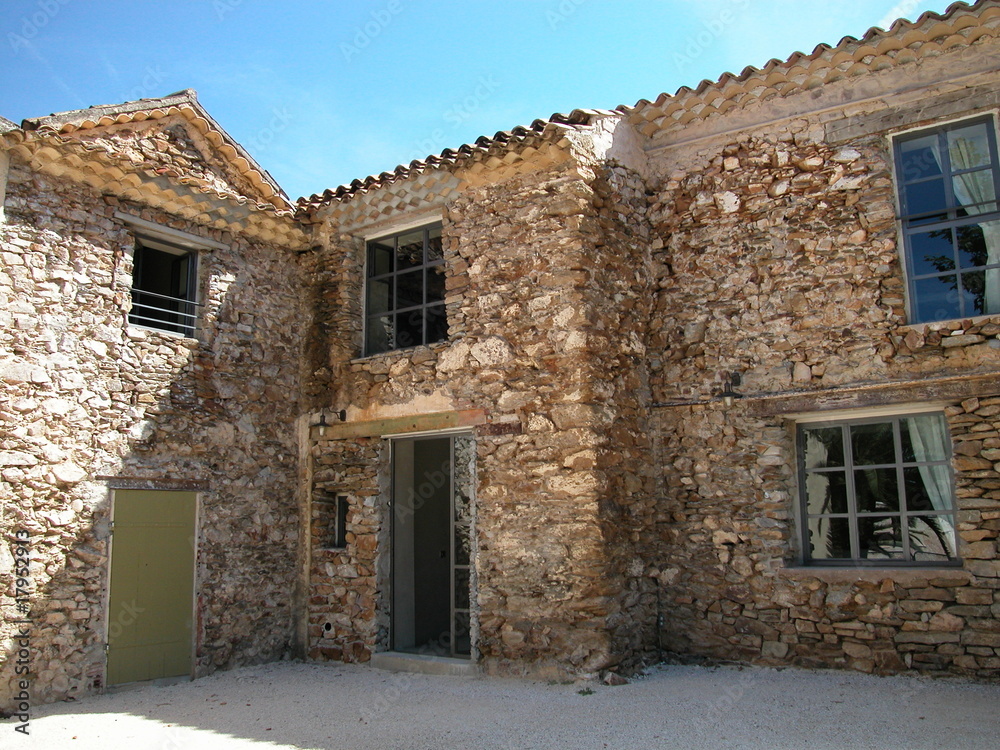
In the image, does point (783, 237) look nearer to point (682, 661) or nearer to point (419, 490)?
point (682, 661)

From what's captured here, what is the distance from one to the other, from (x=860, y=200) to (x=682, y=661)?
418cm

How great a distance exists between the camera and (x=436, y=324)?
8531mm

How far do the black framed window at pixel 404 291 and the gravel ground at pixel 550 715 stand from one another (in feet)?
11.3

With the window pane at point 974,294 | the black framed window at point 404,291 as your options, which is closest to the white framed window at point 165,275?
the black framed window at point 404,291

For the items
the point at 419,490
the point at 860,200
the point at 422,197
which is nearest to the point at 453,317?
the point at 422,197

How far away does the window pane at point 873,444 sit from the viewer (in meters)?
6.65

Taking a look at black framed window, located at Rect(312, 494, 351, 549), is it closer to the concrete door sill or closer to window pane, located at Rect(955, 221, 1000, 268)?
the concrete door sill

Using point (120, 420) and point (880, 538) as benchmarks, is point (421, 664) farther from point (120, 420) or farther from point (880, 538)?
point (880, 538)

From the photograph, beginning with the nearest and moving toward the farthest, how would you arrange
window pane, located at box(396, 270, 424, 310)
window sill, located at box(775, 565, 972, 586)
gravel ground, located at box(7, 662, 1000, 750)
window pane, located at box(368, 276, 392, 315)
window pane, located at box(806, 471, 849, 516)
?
gravel ground, located at box(7, 662, 1000, 750), window sill, located at box(775, 565, 972, 586), window pane, located at box(806, 471, 849, 516), window pane, located at box(368, 276, 392, 315), window pane, located at box(396, 270, 424, 310)

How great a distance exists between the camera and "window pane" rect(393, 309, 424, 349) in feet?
28.7

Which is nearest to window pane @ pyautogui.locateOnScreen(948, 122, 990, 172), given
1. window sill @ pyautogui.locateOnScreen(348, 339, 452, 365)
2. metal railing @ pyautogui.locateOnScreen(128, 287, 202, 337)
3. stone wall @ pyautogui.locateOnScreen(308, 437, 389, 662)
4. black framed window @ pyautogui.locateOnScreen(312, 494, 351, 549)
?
window sill @ pyautogui.locateOnScreen(348, 339, 452, 365)

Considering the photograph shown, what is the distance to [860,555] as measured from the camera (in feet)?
21.8

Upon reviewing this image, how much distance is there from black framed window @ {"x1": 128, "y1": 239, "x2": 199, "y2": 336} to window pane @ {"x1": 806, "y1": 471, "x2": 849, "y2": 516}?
5.90m

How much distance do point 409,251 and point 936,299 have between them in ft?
17.0
